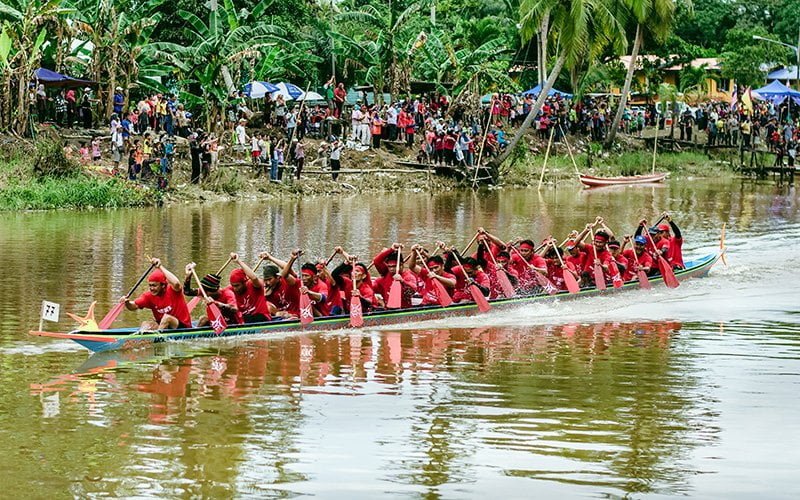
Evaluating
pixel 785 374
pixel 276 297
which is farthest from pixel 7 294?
pixel 785 374

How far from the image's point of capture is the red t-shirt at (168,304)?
16.0m

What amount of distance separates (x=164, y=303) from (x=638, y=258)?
10.4 meters

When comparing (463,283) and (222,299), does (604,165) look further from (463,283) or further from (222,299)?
(222,299)

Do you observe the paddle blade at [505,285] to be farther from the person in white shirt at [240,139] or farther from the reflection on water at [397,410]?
the person in white shirt at [240,139]

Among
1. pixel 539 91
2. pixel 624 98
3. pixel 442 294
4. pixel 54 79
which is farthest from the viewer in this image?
pixel 624 98

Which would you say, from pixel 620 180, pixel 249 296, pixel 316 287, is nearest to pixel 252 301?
pixel 249 296

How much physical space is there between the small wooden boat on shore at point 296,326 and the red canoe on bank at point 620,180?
24.3m

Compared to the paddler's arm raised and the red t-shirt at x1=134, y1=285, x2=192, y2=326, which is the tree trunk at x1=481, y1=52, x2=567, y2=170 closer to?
the paddler's arm raised

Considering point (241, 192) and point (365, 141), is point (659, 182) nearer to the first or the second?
point (365, 141)

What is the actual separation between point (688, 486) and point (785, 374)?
4934 mm

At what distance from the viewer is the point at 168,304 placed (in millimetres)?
16016

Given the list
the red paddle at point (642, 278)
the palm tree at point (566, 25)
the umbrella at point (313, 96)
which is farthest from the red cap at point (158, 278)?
the umbrella at point (313, 96)

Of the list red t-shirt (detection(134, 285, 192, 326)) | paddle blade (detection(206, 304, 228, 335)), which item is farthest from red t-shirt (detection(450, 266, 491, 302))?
red t-shirt (detection(134, 285, 192, 326))

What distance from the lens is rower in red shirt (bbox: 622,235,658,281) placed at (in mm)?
22359
